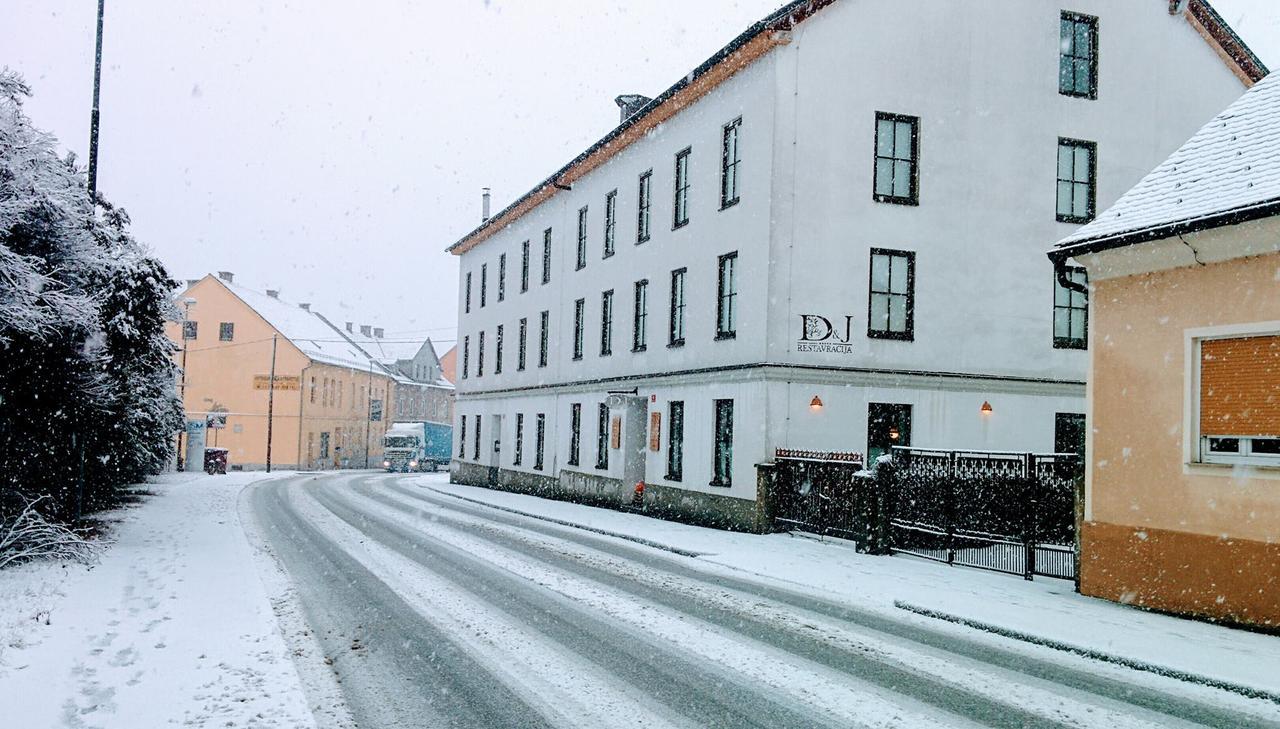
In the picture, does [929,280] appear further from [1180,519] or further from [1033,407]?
[1180,519]

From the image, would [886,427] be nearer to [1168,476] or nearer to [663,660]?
[1168,476]

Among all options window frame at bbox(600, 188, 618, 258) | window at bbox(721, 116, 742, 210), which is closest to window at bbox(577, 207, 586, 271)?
window frame at bbox(600, 188, 618, 258)

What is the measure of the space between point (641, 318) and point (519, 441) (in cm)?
1157

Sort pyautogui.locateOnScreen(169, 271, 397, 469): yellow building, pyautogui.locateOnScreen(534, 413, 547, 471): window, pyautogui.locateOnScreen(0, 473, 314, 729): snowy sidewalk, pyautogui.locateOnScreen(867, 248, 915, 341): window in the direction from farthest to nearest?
pyautogui.locateOnScreen(169, 271, 397, 469): yellow building
pyautogui.locateOnScreen(534, 413, 547, 471): window
pyautogui.locateOnScreen(867, 248, 915, 341): window
pyautogui.locateOnScreen(0, 473, 314, 729): snowy sidewalk

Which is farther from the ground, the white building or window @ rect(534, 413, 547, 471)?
the white building

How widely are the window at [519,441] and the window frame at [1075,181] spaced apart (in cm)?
2086

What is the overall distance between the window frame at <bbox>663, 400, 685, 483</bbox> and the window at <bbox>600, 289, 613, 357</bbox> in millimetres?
5108

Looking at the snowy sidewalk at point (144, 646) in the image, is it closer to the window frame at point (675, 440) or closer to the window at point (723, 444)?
the window at point (723, 444)

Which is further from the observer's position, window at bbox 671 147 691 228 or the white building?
window at bbox 671 147 691 228

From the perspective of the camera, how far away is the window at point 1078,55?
73.3 feet

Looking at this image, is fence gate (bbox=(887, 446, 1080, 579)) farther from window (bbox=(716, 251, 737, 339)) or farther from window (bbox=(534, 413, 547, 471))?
window (bbox=(534, 413, 547, 471))

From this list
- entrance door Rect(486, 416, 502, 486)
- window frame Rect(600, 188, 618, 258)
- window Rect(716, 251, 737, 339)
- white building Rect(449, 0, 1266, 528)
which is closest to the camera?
white building Rect(449, 0, 1266, 528)

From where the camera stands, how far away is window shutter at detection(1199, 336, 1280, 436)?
10.3m

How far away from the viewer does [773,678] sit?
7.67 meters
